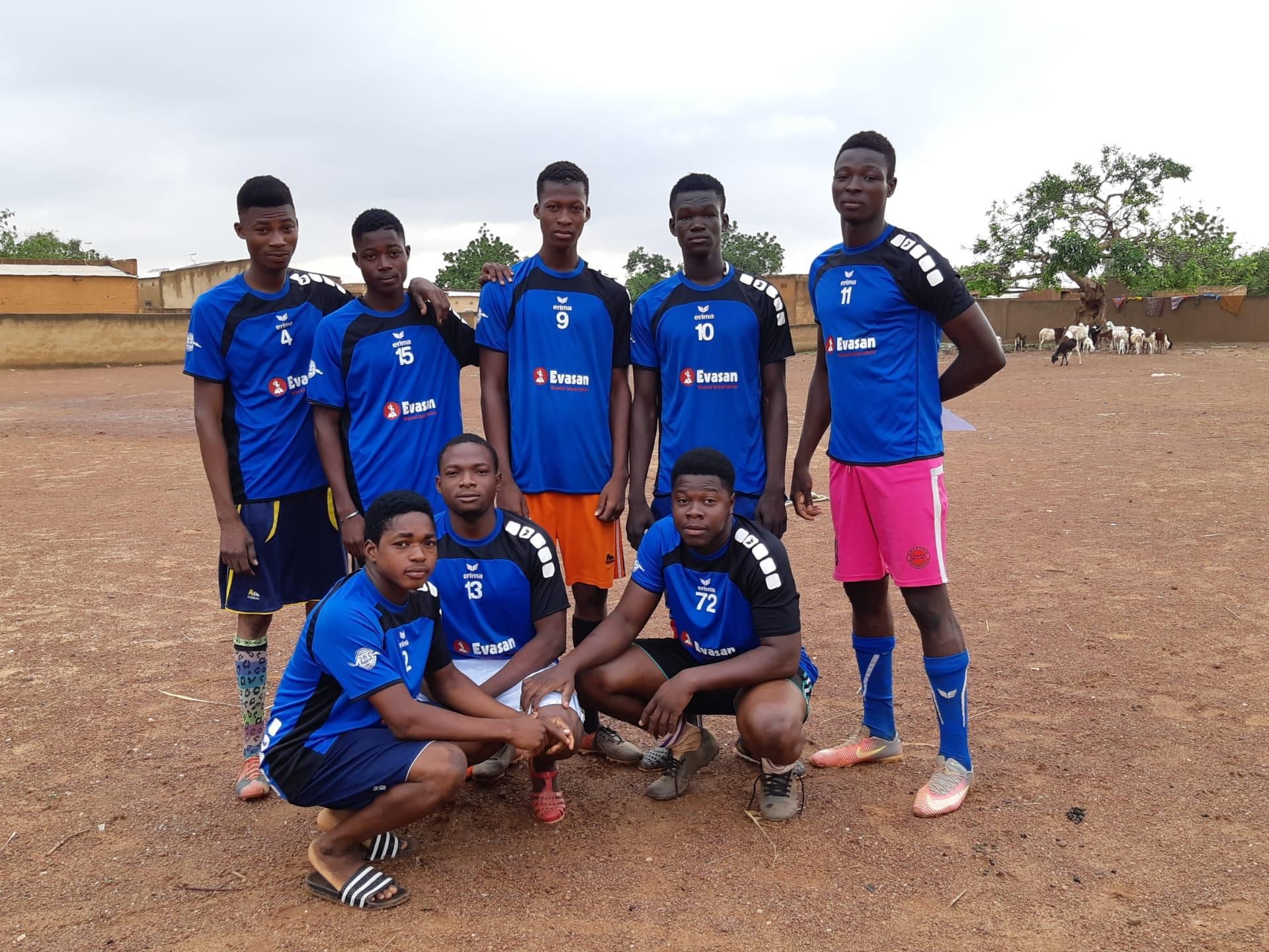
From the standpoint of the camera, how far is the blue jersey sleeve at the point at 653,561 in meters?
3.68

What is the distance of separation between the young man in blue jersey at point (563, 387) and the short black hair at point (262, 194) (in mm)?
889

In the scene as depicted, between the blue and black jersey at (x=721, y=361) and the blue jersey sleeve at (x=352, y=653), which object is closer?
the blue jersey sleeve at (x=352, y=653)

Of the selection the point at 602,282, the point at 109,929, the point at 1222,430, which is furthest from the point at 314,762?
the point at 1222,430

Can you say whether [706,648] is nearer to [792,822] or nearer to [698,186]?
[792,822]

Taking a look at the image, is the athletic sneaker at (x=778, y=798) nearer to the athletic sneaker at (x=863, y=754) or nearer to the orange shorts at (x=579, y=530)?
the athletic sneaker at (x=863, y=754)

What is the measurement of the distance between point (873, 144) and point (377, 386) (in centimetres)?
215

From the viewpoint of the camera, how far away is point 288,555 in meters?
4.05

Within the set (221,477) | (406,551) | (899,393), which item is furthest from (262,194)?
(899,393)

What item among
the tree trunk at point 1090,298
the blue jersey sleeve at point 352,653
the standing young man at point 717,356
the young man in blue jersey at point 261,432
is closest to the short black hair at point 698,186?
the standing young man at point 717,356

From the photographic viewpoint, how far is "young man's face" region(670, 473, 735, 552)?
347cm

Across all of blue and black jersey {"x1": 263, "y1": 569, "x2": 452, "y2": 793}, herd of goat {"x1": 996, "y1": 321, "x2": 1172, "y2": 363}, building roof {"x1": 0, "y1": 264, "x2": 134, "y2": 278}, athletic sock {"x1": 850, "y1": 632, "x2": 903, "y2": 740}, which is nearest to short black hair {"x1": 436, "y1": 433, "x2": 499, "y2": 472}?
blue and black jersey {"x1": 263, "y1": 569, "x2": 452, "y2": 793}

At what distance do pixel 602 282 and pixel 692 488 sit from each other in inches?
45.5

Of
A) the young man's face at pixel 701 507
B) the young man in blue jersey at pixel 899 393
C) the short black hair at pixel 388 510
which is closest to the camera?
the short black hair at pixel 388 510

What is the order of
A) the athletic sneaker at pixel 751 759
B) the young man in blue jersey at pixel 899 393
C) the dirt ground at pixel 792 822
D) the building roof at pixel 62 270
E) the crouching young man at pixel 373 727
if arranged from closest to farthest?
the dirt ground at pixel 792 822, the crouching young man at pixel 373 727, the young man in blue jersey at pixel 899 393, the athletic sneaker at pixel 751 759, the building roof at pixel 62 270
